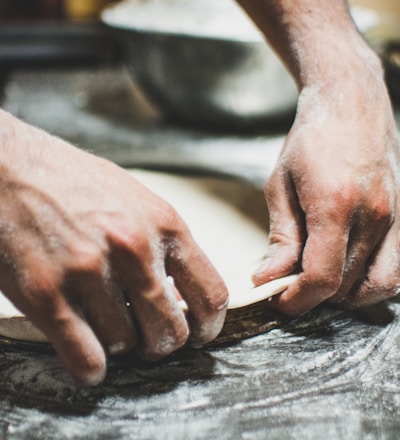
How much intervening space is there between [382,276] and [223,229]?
0.34 m

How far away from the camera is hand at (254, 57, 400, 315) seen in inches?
32.8

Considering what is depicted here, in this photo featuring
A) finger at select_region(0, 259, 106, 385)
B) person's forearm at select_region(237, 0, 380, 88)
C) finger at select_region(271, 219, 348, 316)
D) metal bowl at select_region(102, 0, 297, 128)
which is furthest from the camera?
metal bowl at select_region(102, 0, 297, 128)

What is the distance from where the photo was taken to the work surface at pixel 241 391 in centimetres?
69

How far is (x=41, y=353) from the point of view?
2.68ft

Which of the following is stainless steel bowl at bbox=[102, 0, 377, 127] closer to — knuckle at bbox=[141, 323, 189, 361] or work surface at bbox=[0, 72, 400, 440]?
work surface at bbox=[0, 72, 400, 440]

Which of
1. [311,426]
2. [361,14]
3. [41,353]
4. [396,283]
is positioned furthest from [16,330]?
[361,14]

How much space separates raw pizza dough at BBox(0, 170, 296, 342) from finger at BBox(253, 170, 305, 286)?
0.02 m

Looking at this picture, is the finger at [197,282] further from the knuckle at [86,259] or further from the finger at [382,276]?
the finger at [382,276]

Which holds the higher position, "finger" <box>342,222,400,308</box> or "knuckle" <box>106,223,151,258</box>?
A: "knuckle" <box>106,223,151,258</box>

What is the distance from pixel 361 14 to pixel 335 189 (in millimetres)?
1259

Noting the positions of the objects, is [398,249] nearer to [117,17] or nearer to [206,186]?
[206,186]

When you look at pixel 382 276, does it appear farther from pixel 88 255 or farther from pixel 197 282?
pixel 88 255

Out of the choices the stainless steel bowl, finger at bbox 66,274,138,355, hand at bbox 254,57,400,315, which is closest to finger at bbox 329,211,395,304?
hand at bbox 254,57,400,315

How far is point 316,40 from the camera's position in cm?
101
